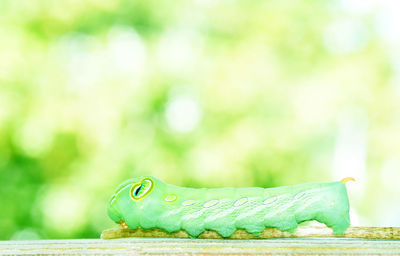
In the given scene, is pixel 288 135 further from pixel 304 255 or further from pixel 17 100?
pixel 304 255

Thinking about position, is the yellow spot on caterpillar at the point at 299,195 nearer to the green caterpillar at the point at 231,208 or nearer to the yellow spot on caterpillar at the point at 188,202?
the green caterpillar at the point at 231,208

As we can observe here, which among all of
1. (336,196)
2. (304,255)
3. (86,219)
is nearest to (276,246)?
(304,255)

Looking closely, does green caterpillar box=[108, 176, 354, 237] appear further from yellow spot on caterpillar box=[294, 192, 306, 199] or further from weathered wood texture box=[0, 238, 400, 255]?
weathered wood texture box=[0, 238, 400, 255]

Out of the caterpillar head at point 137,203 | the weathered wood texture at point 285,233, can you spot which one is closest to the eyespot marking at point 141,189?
the caterpillar head at point 137,203

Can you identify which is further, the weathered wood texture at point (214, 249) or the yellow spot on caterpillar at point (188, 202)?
the yellow spot on caterpillar at point (188, 202)

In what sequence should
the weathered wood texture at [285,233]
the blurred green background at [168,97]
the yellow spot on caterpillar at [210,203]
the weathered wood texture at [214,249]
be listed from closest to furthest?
the weathered wood texture at [214,249]
the weathered wood texture at [285,233]
the yellow spot on caterpillar at [210,203]
the blurred green background at [168,97]

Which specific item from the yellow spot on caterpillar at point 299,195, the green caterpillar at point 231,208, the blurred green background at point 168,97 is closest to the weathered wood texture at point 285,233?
the green caterpillar at point 231,208

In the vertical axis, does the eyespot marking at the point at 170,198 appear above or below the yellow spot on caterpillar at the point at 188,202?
above

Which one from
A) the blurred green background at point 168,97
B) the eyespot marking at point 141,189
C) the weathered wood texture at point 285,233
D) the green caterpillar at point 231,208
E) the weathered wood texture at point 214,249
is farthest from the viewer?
the blurred green background at point 168,97

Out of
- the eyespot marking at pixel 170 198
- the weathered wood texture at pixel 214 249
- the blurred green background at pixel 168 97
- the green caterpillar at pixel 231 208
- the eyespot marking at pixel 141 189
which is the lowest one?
the weathered wood texture at pixel 214 249
